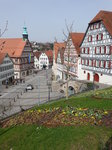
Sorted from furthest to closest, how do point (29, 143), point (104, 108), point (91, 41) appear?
point (91, 41), point (104, 108), point (29, 143)

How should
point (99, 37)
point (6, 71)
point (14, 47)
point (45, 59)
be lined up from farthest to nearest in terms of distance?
point (45, 59) → point (14, 47) → point (6, 71) → point (99, 37)

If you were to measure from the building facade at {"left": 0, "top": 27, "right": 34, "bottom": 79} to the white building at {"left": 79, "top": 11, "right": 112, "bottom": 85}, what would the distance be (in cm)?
3041

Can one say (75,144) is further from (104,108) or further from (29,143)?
(104,108)

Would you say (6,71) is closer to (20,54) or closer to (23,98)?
(20,54)

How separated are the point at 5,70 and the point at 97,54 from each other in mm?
27398

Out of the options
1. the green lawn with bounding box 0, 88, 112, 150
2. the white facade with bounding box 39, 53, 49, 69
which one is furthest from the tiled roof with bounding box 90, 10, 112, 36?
the white facade with bounding box 39, 53, 49, 69

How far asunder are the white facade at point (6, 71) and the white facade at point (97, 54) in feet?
72.7

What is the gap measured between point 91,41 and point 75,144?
1023 inches

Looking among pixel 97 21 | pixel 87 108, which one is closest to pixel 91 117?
pixel 87 108

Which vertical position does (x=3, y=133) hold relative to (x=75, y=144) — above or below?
below

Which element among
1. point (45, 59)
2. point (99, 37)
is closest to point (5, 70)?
point (99, 37)

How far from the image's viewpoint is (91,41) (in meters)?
31.3

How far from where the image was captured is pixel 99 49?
29.2 meters

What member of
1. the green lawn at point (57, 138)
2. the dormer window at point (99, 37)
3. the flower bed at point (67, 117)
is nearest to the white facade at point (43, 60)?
the dormer window at point (99, 37)
